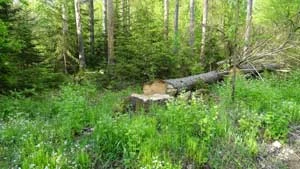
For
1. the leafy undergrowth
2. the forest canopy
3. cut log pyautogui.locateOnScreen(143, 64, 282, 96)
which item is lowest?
A: the leafy undergrowth

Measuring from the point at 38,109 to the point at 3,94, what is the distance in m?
1.48

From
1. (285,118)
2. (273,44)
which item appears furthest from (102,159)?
(273,44)

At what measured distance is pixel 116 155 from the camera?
13.7 feet

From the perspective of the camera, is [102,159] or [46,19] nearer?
[102,159]

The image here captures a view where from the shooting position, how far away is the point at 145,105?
6391 millimetres

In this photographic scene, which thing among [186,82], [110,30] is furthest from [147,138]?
[110,30]

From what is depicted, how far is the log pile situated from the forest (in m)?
0.03

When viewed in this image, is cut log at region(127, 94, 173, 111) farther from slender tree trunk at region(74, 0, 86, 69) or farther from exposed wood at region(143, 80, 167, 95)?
slender tree trunk at region(74, 0, 86, 69)

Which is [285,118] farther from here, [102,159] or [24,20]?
[24,20]

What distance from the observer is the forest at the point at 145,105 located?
4137mm

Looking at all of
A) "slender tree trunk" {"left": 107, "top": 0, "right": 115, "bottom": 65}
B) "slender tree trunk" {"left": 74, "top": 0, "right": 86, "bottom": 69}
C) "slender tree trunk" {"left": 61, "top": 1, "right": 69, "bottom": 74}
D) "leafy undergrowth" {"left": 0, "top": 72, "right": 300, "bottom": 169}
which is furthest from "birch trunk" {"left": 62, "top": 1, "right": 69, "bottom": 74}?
"leafy undergrowth" {"left": 0, "top": 72, "right": 300, "bottom": 169}

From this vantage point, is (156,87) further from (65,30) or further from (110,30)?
(65,30)

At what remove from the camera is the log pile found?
651cm

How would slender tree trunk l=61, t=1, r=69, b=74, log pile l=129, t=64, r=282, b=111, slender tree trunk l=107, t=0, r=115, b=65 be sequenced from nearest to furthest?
log pile l=129, t=64, r=282, b=111, slender tree trunk l=107, t=0, r=115, b=65, slender tree trunk l=61, t=1, r=69, b=74
